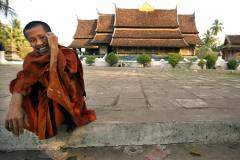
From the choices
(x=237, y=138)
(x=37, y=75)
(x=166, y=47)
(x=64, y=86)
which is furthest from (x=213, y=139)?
(x=166, y=47)

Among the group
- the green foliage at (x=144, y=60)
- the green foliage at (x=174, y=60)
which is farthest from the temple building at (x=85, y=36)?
the green foliage at (x=174, y=60)

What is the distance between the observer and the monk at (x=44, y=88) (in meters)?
1.67

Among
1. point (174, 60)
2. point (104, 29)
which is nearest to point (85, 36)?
point (104, 29)

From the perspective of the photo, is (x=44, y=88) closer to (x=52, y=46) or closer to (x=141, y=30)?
(x=52, y=46)

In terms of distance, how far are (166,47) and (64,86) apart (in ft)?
91.1

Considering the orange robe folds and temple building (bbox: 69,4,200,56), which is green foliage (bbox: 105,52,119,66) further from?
the orange robe folds

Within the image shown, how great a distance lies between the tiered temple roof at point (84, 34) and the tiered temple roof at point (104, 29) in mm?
1310

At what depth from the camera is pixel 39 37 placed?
1.81 meters

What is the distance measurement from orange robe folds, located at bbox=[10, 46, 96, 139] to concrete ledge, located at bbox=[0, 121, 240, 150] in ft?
0.99

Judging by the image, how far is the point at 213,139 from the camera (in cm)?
215

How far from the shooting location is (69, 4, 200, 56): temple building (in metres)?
28.6

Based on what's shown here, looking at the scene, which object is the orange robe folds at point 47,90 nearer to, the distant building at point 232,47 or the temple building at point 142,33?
the temple building at point 142,33

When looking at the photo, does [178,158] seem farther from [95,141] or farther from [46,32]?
[46,32]

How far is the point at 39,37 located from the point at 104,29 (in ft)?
97.8
